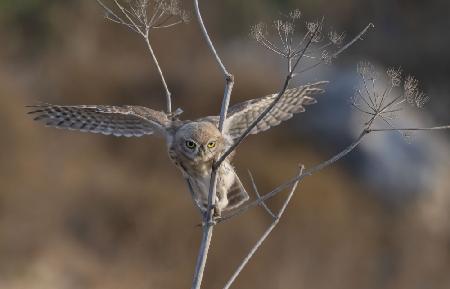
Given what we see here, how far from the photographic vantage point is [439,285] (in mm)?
13773

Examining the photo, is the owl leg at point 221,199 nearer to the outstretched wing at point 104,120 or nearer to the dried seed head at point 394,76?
the outstretched wing at point 104,120

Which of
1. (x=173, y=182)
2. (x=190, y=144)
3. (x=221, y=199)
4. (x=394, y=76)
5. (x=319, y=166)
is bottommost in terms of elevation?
(x=173, y=182)

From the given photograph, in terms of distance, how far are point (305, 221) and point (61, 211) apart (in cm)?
376

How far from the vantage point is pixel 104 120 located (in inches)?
190

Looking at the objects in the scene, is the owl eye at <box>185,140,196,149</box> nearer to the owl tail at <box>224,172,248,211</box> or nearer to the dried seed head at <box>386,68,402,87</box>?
the owl tail at <box>224,172,248,211</box>

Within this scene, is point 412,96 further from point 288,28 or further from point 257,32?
point 257,32

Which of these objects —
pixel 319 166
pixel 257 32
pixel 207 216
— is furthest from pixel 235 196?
pixel 257 32

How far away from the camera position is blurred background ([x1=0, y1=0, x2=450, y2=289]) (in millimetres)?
12992

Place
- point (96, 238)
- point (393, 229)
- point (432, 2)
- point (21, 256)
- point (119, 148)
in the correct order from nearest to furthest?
1. point (21, 256)
2. point (96, 238)
3. point (393, 229)
4. point (119, 148)
5. point (432, 2)

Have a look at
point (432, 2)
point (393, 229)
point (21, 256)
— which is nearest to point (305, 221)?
point (393, 229)

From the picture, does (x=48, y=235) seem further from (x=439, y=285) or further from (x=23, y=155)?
(x=439, y=285)

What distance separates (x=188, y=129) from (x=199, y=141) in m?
0.11

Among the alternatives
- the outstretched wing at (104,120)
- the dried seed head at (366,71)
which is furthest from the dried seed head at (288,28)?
the outstretched wing at (104,120)

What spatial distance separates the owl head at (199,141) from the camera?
4.43 m
